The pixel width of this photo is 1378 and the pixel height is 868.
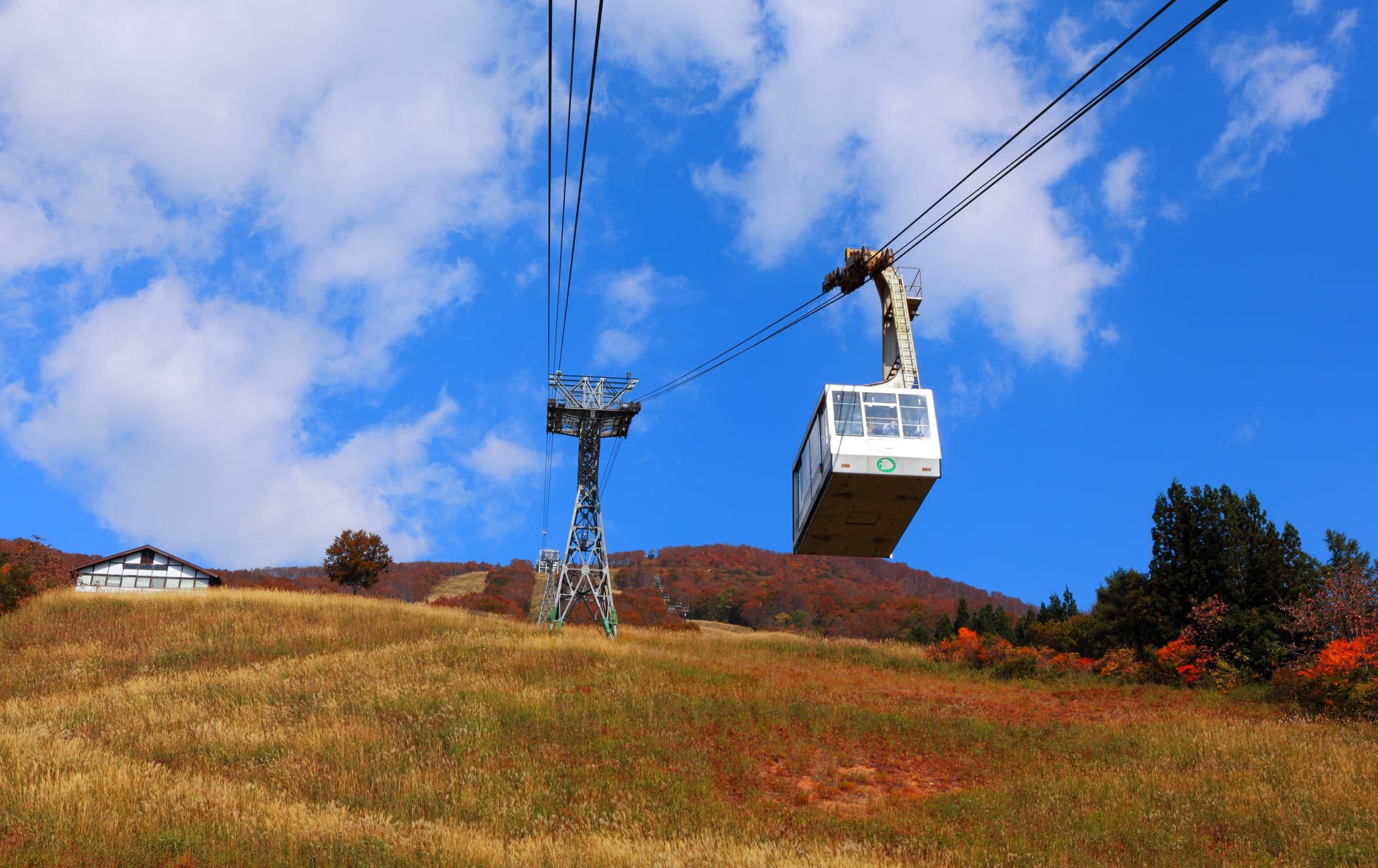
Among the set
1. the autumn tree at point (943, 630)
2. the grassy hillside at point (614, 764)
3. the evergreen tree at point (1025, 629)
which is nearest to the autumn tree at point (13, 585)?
the grassy hillside at point (614, 764)

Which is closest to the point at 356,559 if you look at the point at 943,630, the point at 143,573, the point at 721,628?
the point at 143,573

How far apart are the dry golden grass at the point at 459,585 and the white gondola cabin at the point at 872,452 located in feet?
300

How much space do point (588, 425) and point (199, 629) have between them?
18577 mm

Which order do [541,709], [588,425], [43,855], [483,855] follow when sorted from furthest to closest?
[588,425], [541,709], [483,855], [43,855]

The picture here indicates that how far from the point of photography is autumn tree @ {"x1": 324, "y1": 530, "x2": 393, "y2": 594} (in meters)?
63.7

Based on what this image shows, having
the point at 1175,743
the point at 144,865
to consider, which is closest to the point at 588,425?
the point at 1175,743

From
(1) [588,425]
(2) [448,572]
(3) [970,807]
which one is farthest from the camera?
(2) [448,572]

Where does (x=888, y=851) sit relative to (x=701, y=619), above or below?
below

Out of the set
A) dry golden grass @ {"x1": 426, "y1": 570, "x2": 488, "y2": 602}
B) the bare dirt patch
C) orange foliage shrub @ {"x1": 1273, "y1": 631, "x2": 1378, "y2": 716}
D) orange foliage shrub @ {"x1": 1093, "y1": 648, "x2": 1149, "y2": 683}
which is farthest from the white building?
orange foliage shrub @ {"x1": 1273, "y1": 631, "x2": 1378, "y2": 716}

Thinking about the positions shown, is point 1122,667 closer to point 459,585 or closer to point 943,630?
point 943,630

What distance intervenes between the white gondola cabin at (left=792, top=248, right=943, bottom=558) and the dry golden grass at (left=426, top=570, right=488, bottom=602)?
91397mm

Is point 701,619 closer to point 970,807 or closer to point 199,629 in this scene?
point 199,629

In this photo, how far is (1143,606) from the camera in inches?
1777

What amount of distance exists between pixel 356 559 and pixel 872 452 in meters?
54.3
